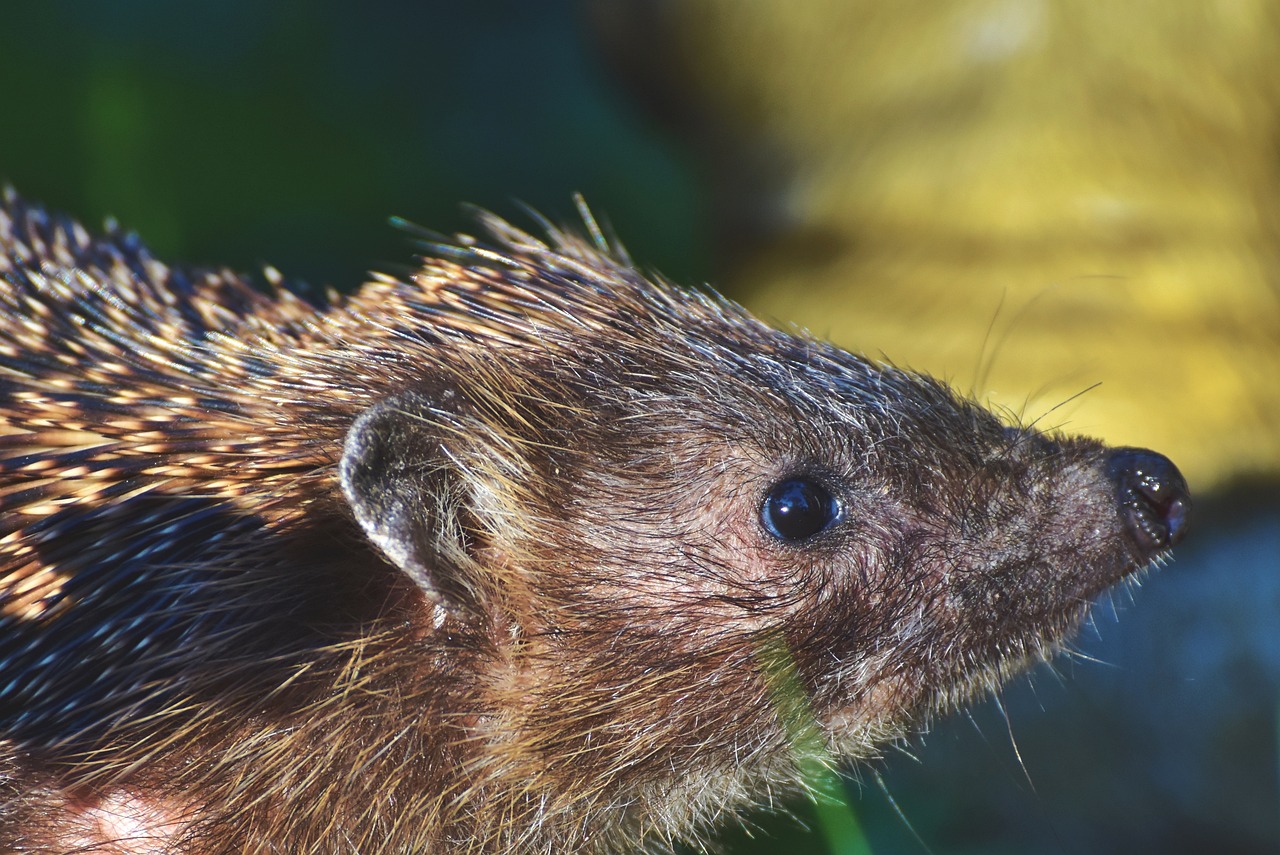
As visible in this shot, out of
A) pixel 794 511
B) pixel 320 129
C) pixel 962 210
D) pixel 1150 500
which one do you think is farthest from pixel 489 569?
pixel 320 129

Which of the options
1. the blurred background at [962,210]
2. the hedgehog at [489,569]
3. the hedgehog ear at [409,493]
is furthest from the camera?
the blurred background at [962,210]

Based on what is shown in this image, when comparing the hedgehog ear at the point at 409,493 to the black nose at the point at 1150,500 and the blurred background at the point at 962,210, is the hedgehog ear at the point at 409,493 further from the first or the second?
the blurred background at the point at 962,210

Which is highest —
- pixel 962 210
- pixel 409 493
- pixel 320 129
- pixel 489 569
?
pixel 320 129

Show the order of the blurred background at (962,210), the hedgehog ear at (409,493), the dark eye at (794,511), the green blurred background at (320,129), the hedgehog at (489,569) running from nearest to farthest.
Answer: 1. the hedgehog ear at (409,493)
2. the hedgehog at (489,569)
3. the dark eye at (794,511)
4. the blurred background at (962,210)
5. the green blurred background at (320,129)

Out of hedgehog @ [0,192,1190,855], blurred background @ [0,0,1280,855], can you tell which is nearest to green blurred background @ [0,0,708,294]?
blurred background @ [0,0,1280,855]

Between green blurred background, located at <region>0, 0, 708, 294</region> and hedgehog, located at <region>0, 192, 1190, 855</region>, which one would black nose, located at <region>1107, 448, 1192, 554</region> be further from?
green blurred background, located at <region>0, 0, 708, 294</region>

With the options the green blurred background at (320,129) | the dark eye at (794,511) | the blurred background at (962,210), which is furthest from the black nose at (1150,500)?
the green blurred background at (320,129)

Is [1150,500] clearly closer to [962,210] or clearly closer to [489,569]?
[489,569]
